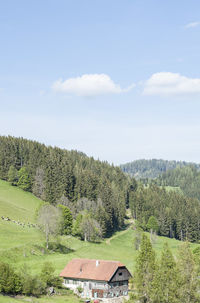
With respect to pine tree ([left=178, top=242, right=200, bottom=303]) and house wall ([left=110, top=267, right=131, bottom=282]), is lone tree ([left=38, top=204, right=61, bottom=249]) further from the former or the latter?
pine tree ([left=178, top=242, right=200, bottom=303])

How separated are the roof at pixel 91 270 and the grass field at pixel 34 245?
411 cm

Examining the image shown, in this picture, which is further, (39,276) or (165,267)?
(39,276)

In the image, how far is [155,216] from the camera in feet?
511

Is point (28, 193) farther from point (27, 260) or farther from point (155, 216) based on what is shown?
point (27, 260)

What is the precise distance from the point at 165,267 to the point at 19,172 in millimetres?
113207

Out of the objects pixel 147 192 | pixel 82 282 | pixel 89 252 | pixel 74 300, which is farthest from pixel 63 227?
pixel 147 192

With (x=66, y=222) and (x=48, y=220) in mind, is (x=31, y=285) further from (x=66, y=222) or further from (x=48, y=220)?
(x=66, y=222)

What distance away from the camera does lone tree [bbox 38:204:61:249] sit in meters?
94.6

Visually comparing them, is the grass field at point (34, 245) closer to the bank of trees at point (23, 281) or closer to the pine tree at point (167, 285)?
the bank of trees at point (23, 281)

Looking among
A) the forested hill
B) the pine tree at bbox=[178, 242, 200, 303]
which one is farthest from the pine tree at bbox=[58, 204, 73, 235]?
the pine tree at bbox=[178, 242, 200, 303]

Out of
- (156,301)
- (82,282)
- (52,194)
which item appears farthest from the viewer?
(52,194)

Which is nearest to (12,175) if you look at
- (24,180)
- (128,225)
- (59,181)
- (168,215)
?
(24,180)

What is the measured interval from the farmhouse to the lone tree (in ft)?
63.9

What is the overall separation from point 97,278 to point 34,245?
22.8 m
